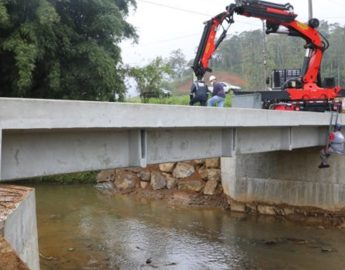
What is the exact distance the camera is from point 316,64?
1477cm

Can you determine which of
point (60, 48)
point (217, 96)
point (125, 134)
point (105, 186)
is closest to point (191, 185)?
point (105, 186)

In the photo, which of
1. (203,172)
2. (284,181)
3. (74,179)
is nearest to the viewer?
(284,181)

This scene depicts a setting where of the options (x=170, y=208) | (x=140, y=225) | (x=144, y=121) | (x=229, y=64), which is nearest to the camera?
(x=144, y=121)

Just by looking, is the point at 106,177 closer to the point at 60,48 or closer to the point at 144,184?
A: the point at 144,184

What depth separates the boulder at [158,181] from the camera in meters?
19.4

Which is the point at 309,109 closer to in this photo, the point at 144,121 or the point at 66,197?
the point at 144,121

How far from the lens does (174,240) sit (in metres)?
12.1

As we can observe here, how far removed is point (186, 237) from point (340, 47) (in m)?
48.7

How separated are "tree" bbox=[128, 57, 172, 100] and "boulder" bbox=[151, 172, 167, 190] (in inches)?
475

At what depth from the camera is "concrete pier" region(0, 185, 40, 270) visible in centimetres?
253

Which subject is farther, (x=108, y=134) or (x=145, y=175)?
(x=145, y=175)

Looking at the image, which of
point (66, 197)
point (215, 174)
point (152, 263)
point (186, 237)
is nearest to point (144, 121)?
point (152, 263)

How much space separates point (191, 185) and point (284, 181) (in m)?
4.65

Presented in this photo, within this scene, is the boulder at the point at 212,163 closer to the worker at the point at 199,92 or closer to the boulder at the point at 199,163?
the boulder at the point at 199,163
